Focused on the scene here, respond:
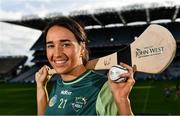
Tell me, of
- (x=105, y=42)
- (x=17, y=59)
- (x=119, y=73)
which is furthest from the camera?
(x=17, y=59)

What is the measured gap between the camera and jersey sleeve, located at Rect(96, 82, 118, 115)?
1.62m

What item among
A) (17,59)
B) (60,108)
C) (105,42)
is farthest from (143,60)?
(17,59)

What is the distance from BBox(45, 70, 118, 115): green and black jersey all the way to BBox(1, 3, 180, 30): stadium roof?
35.6 meters

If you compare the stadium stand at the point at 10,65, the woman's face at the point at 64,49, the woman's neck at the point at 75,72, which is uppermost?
the woman's face at the point at 64,49

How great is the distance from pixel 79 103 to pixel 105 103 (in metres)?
0.16

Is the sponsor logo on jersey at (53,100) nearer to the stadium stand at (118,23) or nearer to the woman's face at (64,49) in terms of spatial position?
the woman's face at (64,49)

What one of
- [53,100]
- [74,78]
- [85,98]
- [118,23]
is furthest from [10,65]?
[85,98]

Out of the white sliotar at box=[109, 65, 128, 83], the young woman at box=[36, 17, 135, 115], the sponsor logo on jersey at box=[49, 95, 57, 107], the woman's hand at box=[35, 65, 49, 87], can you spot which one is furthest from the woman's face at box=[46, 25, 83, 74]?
the woman's hand at box=[35, 65, 49, 87]

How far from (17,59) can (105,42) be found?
2684 cm

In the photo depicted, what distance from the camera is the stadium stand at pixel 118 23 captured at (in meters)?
39.8

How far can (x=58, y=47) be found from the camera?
71.2 inches

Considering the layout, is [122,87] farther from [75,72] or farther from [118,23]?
[118,23]

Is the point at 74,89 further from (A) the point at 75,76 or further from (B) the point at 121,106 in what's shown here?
(B) the point at 121,106

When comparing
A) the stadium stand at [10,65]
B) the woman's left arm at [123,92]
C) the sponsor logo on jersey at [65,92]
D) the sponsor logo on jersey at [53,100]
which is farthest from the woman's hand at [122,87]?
the stadium stand at [10,65]
